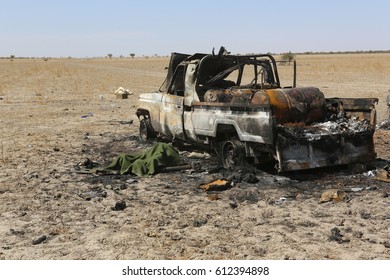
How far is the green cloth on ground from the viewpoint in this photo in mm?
7852

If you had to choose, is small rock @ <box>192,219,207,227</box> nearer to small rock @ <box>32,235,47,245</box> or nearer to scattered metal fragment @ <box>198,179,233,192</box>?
scattered metal fragment @ <box>198,179,233,192</box>

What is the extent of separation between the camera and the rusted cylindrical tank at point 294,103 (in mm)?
7297

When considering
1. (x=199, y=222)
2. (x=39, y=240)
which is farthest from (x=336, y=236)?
(x=39, y=240)

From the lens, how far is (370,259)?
171 inches

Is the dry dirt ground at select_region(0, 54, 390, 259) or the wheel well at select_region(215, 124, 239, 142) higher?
the wheel well at select_region(215, 124, 239, 142)

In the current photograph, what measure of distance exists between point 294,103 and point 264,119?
95 cm

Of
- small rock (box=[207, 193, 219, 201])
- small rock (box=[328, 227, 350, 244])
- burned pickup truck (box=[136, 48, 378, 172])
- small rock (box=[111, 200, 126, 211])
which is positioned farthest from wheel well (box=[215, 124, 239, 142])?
small rock (box=[328, 227, 350, 244])

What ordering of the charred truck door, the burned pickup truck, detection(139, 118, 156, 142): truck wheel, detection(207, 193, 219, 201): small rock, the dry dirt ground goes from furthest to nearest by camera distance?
detection(139, 118, 156, 142): truck wheel → the charred truck door → the burned pickup truck → detection(207, 193, 219, 201): small rock → the dry dirt ground

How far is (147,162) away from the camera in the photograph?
8.00 metres

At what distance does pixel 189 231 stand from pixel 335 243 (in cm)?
158

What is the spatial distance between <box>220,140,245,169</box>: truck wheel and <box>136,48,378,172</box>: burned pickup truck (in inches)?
0.6

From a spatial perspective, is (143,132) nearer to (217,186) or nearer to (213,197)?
(217,186)

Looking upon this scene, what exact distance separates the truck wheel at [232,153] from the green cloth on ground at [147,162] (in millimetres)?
873
